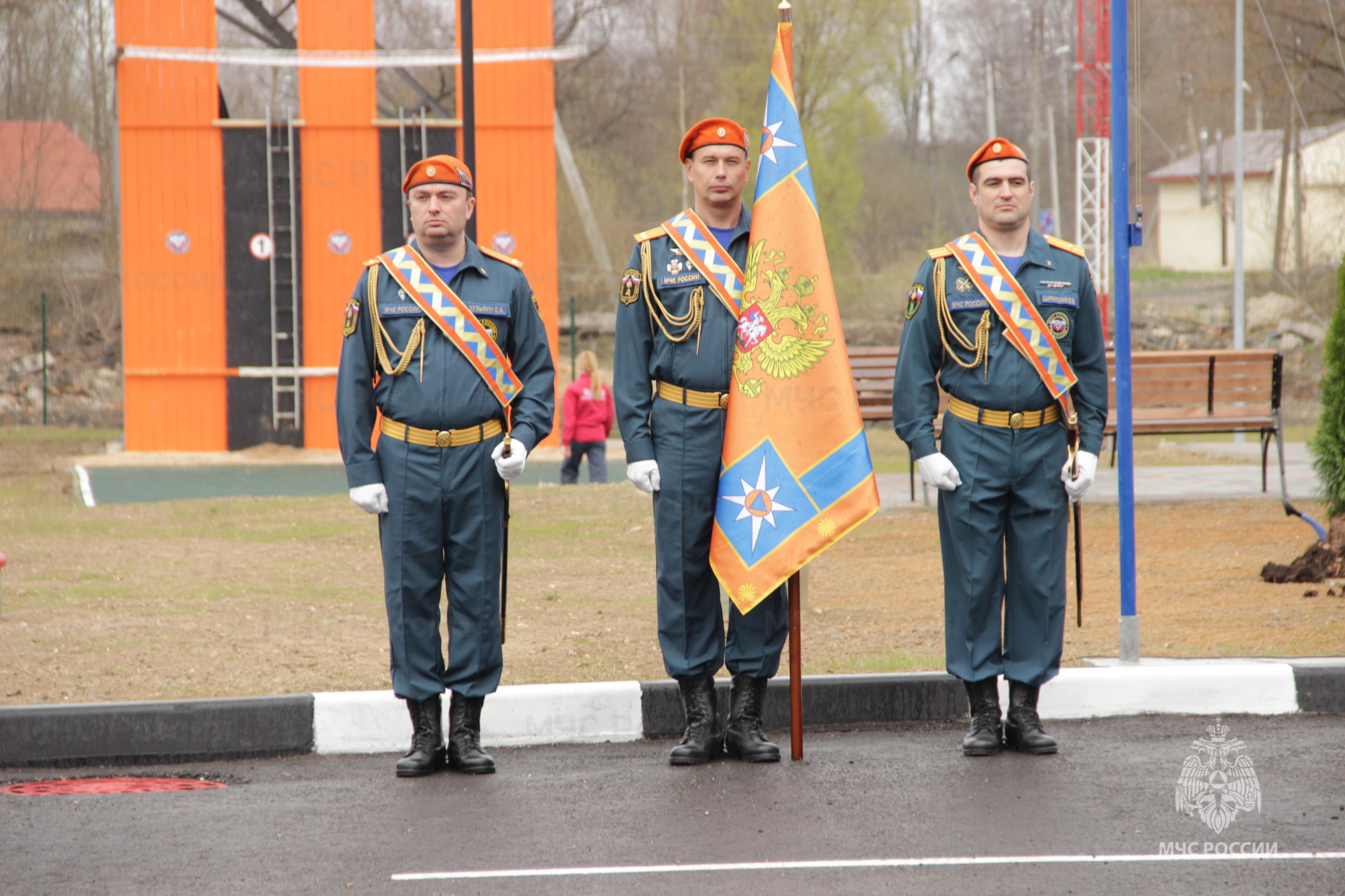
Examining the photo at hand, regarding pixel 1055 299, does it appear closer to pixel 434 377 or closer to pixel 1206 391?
pixel 434 377

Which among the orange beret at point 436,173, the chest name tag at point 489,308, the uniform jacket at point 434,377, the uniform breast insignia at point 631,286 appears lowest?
the uniform jacket at point 434,377

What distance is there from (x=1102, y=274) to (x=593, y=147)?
578 inches

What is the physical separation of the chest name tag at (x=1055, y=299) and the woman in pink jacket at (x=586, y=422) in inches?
376

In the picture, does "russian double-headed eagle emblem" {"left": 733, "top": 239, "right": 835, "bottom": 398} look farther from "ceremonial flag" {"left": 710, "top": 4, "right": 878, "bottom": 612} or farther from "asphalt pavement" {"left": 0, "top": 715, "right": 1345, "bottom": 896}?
"asphalt pavement" {"left": 0, "top": 715, "right": 1345, "bottom": 896}

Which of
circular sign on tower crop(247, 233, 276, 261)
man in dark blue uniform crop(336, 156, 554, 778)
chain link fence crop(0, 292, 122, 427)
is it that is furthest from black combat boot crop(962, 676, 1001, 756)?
chain link fence crop(0, 292, 122, 427)

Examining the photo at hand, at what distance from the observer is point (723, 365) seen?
490 centimetres

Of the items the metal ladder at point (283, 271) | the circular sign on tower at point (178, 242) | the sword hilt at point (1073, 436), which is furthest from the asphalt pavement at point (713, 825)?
the circular sign on tower at point (178, 242)

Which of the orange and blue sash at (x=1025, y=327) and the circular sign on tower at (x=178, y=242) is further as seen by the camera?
the circular sign on tower at (x=178, y=242)

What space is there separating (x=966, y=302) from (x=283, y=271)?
15.8m

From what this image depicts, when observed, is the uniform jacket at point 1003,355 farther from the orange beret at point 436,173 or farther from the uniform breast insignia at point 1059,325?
the orange beret at point 436,173

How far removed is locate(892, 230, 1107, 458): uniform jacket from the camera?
16.0ft

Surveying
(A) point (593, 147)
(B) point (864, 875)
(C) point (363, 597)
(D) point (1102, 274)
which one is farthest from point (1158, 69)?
(B) point (864, 875)

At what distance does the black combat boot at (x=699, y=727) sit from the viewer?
188 inches

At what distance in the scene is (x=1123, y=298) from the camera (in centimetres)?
571
